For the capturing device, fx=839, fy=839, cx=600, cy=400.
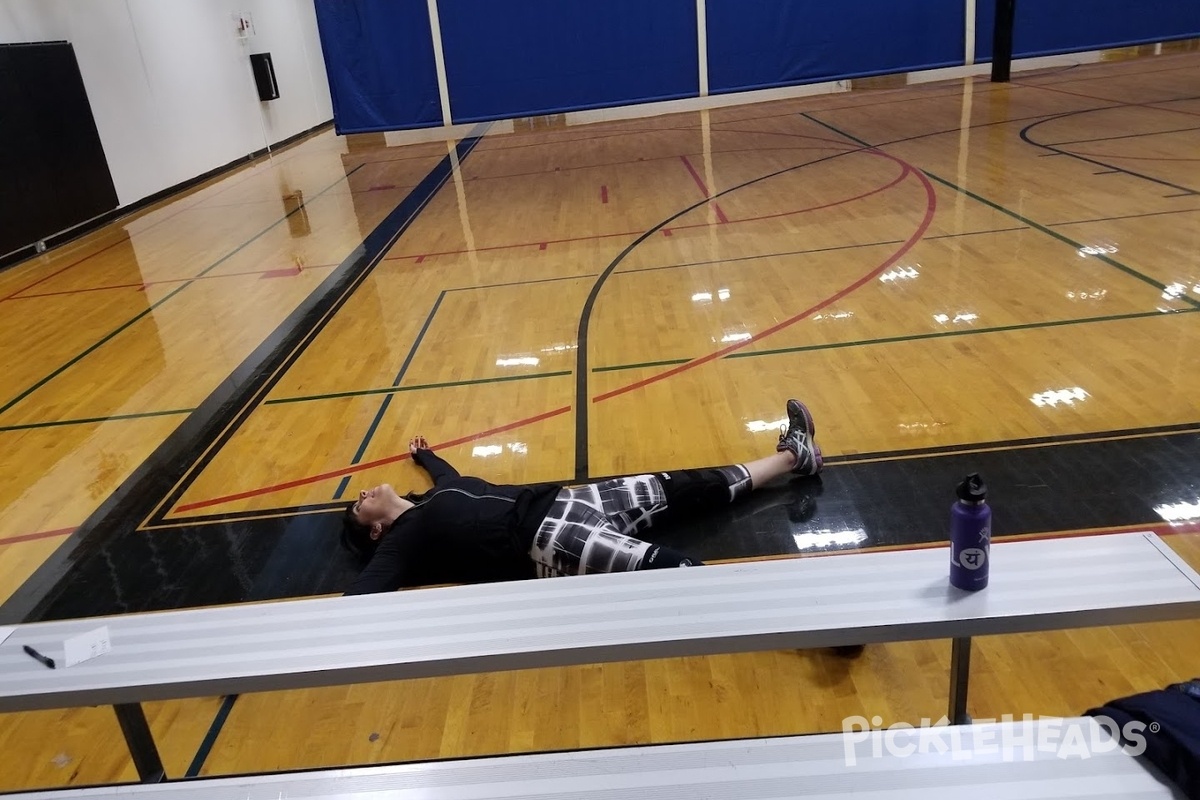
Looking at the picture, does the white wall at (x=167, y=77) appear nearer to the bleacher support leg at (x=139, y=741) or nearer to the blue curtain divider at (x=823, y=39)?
the blue curtain divider at (x=823, y=39)

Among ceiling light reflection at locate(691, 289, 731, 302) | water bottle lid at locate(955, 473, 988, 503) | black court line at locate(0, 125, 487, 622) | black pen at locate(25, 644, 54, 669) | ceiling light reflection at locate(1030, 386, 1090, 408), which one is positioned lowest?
black court line at locate(0, 125, 487, 622)

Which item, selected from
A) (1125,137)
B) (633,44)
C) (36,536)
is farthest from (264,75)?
(36,536)

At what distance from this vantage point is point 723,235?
596 centimetres

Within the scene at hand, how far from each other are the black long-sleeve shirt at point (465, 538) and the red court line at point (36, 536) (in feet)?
4.89

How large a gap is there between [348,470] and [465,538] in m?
1.08

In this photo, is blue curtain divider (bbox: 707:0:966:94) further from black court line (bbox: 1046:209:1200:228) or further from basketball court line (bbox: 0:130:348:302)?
black court line (bbox: 1046:209:1200:228)

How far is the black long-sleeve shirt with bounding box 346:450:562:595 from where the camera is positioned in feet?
7.68

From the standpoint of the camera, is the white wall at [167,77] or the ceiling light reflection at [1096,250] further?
the white wall at [167,77]

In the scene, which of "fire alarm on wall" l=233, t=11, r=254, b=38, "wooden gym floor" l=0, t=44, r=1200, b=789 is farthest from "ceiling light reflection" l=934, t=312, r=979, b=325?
"fire alarm on wall" l=233, t=11, r=254, b=38

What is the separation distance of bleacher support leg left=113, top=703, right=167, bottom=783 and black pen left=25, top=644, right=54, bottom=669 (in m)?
0.15

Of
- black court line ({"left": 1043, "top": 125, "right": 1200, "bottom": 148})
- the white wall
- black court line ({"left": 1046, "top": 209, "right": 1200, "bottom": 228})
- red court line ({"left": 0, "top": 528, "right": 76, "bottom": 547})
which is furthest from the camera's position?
the white wall

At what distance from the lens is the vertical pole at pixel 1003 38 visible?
11.7 meters

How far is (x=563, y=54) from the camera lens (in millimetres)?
11688

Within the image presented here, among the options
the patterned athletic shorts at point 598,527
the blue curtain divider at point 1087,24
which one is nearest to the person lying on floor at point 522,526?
the patterned athletic shorts at point 598,527
